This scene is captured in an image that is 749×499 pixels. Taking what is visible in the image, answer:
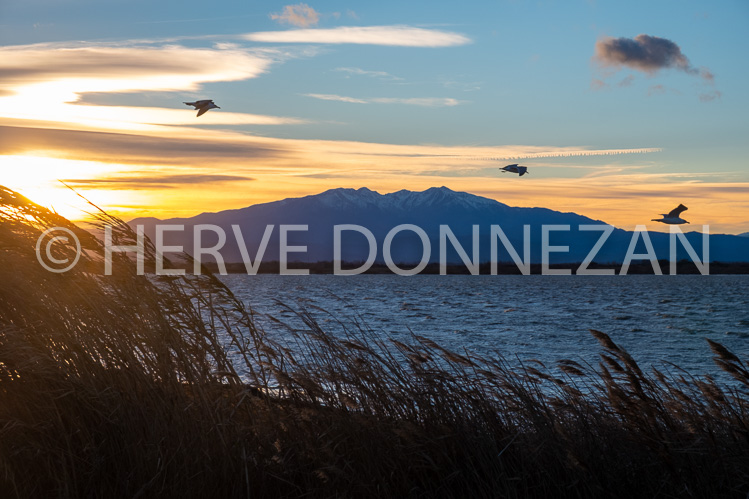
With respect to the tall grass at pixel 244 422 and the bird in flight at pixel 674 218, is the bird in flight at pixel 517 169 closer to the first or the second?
the bird in flight at pixel 674 218

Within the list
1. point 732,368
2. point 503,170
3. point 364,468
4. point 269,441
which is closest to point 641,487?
point 732,368

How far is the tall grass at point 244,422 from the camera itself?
12.3ft

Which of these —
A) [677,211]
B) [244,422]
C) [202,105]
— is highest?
[202,105]

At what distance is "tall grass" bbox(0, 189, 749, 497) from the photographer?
376 cm

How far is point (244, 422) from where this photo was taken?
13.6 feet

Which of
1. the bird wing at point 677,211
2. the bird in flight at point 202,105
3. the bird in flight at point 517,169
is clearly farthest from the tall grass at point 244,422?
the bird wing at point 677,211

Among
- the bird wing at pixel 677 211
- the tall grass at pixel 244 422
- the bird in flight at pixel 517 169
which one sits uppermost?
the bird in flight at pixel 517 169

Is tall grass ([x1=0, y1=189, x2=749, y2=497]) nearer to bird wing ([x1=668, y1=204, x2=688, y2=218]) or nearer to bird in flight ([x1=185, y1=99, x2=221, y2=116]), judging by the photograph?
bird in flight ([x1=185, y1=99, x2=221, y2=116])

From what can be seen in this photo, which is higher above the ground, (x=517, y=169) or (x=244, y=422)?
(x=517, y=169)

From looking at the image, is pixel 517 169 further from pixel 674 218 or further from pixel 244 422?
pixel 244 422

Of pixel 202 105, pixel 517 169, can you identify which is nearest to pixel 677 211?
pixel 517 169

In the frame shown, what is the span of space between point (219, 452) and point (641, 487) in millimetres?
2508

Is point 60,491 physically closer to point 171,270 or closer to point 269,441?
point 269,441

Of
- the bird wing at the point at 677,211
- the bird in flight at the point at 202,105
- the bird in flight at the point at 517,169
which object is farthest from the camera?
the bird wing at the point at 677,211
